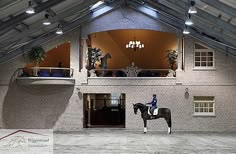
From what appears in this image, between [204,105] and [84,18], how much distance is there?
28.7ft

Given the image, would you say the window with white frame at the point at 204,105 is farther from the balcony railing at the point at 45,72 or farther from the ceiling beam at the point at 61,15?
the ceiling beam at the point at 61,15

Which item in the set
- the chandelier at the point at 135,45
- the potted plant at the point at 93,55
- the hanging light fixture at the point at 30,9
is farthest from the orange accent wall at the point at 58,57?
the hanging light fixture at the point at 30,9

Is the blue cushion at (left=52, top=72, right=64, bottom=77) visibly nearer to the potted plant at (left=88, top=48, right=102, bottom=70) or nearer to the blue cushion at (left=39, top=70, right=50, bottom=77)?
the blue cushion at (left=39, top=70, right=50, bottom=77)

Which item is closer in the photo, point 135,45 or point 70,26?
point 70,26

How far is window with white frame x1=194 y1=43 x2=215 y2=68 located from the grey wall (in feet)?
1.26

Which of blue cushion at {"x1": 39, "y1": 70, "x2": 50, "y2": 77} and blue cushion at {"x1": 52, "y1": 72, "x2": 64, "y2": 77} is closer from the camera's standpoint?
blue cushion at {"x1": 39, "y1": 70, "x2": 50, "y2": 77}

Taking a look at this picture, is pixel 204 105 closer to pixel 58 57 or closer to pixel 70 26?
pixel 70 26

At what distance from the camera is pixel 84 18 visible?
25547 millimetres

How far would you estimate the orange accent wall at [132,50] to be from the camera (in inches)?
1158

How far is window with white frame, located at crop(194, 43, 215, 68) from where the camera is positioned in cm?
2594

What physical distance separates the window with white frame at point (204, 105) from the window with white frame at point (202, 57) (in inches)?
74.9

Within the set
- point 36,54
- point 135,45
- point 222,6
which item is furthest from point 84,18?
point 222,6

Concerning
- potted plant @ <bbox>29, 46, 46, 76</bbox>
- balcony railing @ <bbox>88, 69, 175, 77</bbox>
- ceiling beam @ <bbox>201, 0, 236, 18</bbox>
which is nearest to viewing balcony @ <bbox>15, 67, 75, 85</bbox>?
potted plant @ <bbox>29, 46, 46, 76</bbox>

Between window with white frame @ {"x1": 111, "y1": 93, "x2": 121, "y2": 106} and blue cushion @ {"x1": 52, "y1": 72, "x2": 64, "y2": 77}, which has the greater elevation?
blue cushion @ {"x1": 52, "y1": 72, "x2": 64, "y2": 77}
